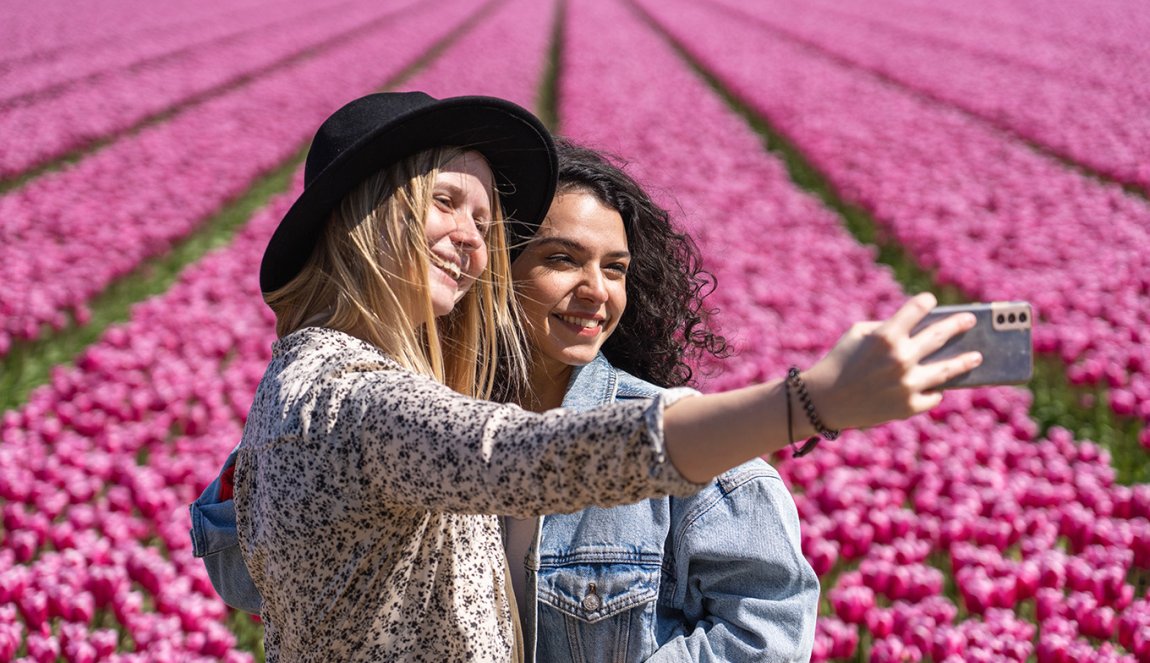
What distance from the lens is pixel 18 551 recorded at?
3324 millimetres

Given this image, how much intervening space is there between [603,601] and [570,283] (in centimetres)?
58

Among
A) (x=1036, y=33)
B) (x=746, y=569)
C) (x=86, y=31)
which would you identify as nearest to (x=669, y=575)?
(x=746, y=569)

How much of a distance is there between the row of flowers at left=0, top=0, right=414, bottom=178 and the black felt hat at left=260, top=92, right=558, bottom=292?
9639mm

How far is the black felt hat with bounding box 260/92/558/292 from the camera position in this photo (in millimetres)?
1489

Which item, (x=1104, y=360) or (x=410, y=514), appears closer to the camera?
(x=410, y=514)

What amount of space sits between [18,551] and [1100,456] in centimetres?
365

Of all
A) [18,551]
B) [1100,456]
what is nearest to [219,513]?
[18,551]

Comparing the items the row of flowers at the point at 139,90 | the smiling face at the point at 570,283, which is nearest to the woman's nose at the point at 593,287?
the smiling face at the point at 570,283

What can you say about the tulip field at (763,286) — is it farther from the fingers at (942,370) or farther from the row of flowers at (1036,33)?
the fingers at (942,370)

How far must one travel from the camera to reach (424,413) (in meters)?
1.19

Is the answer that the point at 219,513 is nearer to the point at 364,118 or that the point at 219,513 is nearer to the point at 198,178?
the point at 364,118

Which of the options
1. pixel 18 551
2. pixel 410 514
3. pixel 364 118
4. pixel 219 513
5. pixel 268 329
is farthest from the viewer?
pixel 268 329

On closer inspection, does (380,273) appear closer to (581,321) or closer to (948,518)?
(581,321)

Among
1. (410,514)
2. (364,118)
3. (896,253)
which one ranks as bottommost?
(896,253)
